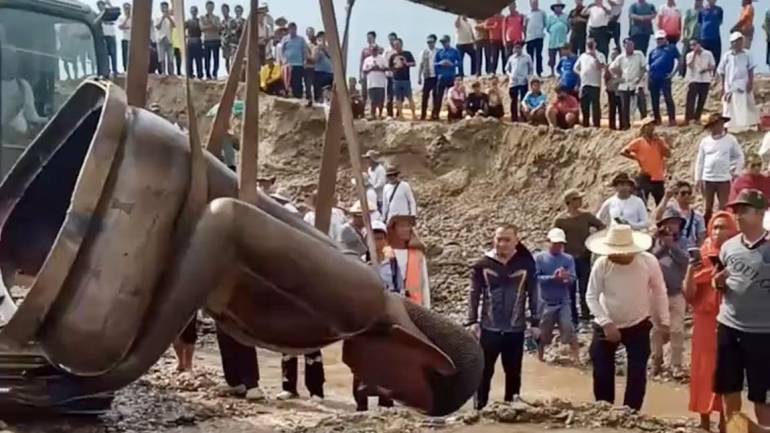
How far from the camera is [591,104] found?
18125 mm

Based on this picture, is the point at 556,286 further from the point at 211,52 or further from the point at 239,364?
the point at 211,52

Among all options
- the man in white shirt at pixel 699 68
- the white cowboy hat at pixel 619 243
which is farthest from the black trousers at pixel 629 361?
the man in white shirt at pixel 699 68

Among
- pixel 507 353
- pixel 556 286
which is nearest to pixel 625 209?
pixel 556 286

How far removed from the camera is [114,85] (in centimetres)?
348

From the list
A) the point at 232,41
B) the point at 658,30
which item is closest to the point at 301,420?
the point at 658,30

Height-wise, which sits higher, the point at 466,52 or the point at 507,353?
the point at 466,52

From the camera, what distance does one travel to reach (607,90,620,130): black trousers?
57.7 ft

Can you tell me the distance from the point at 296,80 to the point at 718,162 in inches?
371

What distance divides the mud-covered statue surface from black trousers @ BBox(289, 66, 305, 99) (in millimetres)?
15926

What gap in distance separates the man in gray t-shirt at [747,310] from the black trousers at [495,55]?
39.8 feet

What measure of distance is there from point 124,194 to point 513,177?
1727cm

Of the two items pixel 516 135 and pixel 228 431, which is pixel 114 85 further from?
pixel 516 135

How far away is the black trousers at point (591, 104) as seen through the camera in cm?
1739

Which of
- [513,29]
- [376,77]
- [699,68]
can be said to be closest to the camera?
[699,68]
